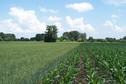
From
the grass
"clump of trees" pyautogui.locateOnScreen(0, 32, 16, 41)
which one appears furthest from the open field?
"clump of trees" pyautogui.locateOnScreen(0, 32, 16, 41)

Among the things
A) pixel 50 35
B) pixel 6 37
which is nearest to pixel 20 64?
pixel 50 35

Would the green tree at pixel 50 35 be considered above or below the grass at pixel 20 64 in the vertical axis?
above

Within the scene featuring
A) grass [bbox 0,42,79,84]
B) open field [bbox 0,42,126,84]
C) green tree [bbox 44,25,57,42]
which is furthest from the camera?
green tree [bbox 44,25,57,42]

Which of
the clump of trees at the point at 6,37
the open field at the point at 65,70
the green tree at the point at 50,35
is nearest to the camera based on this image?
the open field at the point at 65,70

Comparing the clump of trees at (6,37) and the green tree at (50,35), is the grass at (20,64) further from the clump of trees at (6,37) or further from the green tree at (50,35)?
the clump of trees at (6,37)

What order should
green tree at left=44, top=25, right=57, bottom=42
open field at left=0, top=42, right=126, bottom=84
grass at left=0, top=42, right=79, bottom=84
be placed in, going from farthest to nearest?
green tree at left=44, top=25, right=57, bottom=42 < grass at left=0, top=42, right=79, bottom=84 < open field at left=0, top=42, right=126, bottom=84

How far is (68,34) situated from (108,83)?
482 feet

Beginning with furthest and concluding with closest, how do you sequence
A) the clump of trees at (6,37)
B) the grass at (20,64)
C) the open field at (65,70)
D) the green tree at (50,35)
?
the clump of trees at (6,37), the green tree at (50,35), the grass at (20,64), the open field at (65,70)

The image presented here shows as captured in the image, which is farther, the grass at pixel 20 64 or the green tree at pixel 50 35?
the green tree at pixel 50 35

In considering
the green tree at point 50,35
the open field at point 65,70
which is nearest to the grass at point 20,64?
the open field at point 65,70

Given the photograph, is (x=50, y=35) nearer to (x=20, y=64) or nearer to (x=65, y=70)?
(x=20, y=64)

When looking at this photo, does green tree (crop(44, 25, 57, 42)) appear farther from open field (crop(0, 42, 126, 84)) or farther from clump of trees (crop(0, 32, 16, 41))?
open field (crop(0, 42, 126, 84))

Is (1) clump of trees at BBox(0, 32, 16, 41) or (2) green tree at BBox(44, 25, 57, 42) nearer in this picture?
(2) green tree at BBox(44, 25, 57, 42)

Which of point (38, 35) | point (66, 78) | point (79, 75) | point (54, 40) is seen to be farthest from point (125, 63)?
point (38, 35)
